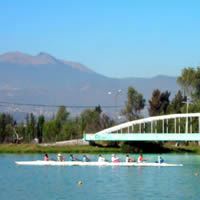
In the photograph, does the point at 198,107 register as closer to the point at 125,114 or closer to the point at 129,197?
the point at 125,114

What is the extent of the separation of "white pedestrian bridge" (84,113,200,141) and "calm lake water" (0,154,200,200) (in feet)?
101

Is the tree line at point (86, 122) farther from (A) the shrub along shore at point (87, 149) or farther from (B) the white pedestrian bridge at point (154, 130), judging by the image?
(A) the shrub along shore at point (87, 149)

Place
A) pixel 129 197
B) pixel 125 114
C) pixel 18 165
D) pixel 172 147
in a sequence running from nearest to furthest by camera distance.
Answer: pixel 129 197 < pixel 18 165 < pixel 172 147 < pixel 125 114

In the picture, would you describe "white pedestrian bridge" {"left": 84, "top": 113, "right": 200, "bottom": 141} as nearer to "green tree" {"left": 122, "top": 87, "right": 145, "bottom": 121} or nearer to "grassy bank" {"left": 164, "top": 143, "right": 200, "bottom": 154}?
"grassy bank" {"left": 164, "top": 143, "right": 200, "bottom": 154}

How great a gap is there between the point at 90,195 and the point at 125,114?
339 ft

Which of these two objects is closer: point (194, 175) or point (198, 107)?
point (194, 175)

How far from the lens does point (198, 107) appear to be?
121 m

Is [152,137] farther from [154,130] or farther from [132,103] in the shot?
[132,103]

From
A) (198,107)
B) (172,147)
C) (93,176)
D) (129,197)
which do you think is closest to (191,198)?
(129,197)

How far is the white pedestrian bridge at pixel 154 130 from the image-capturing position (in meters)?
100

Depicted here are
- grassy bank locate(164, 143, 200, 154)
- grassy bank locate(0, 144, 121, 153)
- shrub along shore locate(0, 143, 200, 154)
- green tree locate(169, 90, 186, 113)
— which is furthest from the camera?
green tree locate(169, 90, 186, 113)

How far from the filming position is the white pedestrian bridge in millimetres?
100438

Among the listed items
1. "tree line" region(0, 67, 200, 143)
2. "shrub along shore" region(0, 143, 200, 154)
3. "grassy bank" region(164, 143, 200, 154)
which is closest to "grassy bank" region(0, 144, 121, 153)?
"shrub along shore" region(0, 143, 200, 154)

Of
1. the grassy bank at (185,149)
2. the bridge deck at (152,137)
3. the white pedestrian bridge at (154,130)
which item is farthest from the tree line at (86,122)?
the bridge deck at (152,137)
